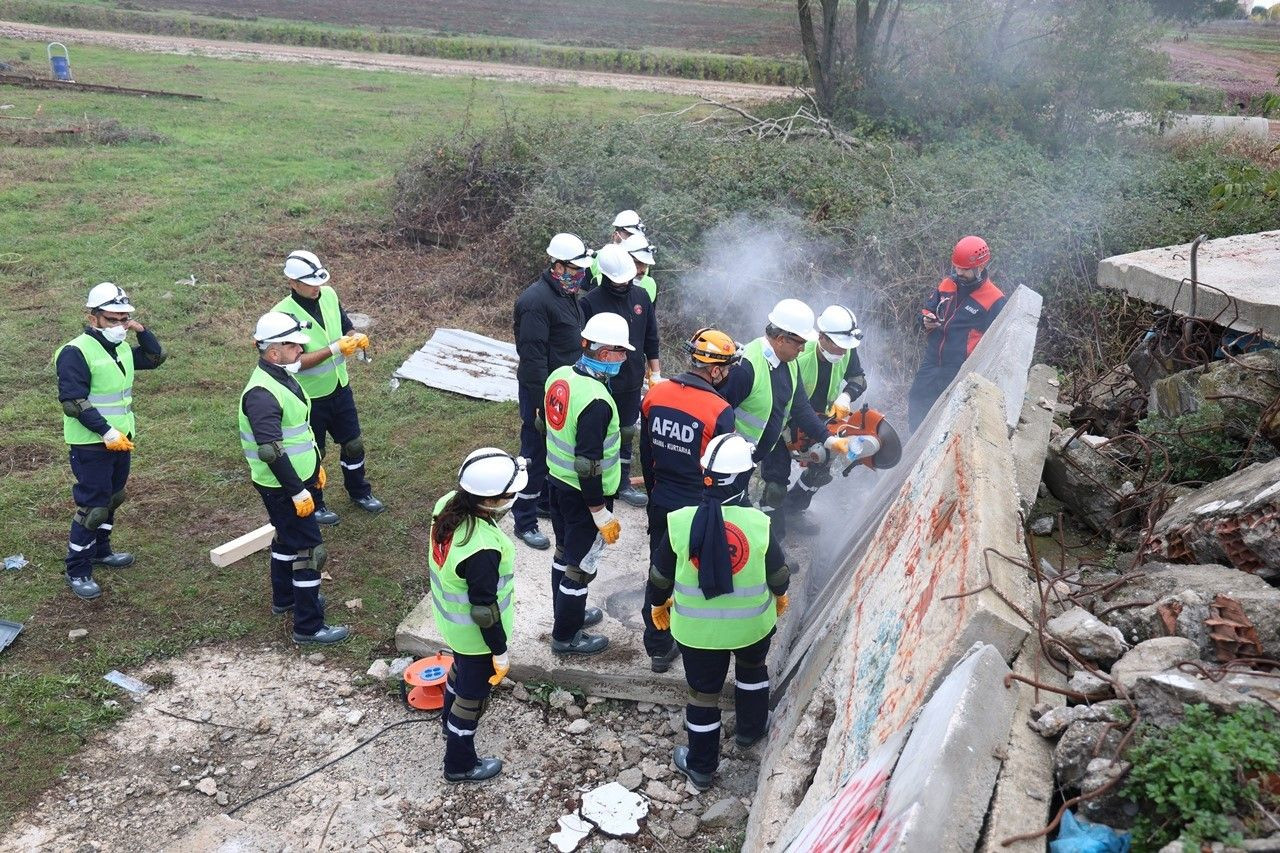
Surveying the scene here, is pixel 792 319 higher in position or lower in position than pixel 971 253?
lower

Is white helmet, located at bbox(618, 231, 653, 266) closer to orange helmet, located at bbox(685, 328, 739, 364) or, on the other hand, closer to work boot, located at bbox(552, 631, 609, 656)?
orange helmet, located at bbox(685, 328, 739, 364)

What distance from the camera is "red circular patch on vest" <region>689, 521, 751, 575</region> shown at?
13.9 feet

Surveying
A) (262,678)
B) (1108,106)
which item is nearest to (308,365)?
(262,678)

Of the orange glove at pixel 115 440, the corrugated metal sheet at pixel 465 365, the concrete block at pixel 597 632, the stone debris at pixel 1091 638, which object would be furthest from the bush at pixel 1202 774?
the corrugated metal sheet at pixel 465 365

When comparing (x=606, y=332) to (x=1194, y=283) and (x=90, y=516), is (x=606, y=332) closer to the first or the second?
(x=90, y=516)

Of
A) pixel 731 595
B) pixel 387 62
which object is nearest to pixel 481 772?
pixel 731 595

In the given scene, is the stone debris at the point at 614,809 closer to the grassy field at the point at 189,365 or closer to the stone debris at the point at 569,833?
the stone debris at the point at 569,833

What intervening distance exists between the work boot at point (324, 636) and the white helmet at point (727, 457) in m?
2.79

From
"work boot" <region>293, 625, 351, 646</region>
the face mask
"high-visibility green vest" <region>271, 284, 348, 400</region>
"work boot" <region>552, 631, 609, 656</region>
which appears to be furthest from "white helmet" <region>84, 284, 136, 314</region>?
"work boot" <region>552, 631, 609, 656</region>

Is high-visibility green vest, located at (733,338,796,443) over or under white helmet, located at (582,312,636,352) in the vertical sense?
under

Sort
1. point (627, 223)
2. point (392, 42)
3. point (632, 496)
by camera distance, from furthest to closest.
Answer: point (392, 42)
point (627, 223)
point (632, 496)

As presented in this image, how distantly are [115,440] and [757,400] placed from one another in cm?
396

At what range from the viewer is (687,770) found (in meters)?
4.80

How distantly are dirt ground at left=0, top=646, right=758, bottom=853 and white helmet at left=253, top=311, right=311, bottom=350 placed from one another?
6.12 ft
